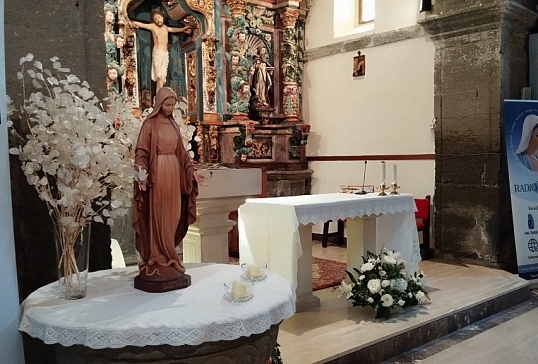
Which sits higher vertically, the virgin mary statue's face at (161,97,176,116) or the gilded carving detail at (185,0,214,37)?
the gilded carving detail at (185,0,214,37)

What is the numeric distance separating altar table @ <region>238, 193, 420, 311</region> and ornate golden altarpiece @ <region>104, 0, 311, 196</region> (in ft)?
10.3

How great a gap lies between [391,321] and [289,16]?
18.7 ft

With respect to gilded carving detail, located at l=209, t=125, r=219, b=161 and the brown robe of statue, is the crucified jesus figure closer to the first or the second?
gilded carving detail, located at l=209, t=125, r=219, b=161

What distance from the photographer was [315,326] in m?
4.04

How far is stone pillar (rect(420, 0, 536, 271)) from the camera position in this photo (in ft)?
19.9

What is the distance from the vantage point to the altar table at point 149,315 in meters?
1.55

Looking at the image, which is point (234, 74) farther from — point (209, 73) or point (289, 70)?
point (289, 70)

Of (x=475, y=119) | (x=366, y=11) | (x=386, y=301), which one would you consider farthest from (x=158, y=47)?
(x=386, y=301)

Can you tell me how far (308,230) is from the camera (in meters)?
4.44

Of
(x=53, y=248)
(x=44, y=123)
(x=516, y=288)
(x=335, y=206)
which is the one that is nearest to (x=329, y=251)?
(x=516, y=288)

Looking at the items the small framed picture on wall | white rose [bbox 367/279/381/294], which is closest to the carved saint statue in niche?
the small framed picture on wall

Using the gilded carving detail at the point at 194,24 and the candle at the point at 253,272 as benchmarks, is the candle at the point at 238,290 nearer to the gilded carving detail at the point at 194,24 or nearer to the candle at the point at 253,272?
the candle at the point at 253,272

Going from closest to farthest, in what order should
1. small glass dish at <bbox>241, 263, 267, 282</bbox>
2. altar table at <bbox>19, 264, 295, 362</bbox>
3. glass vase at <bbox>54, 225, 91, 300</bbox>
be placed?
1. altar table at <bbox>19, 264, 295, 362</bbox>
2. glass vase at <bbox>54, 225, 91, 300</bbox>
3. small glass dish at <bbox>241, 263, 267, 282</bbox>

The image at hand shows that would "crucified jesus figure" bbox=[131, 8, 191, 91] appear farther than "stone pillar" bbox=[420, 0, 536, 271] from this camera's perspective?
Yes
